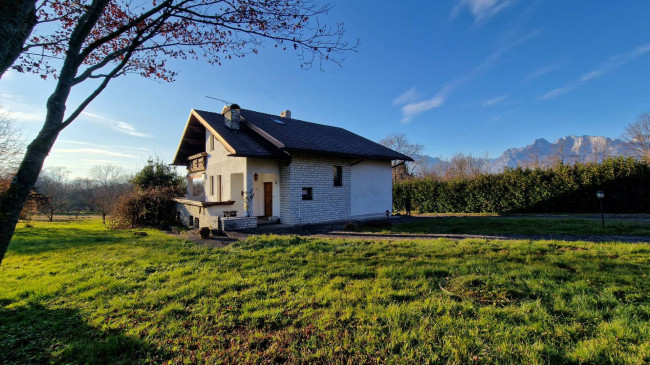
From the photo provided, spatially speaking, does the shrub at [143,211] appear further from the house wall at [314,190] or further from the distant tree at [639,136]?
the distant tree at [639,136]

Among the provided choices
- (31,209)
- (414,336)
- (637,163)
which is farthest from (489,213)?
(31,209)

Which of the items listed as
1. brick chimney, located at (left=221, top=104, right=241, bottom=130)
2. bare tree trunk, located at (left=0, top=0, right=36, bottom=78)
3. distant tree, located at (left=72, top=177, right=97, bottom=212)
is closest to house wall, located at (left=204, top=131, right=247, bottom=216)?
brick chimney, located at (left=221, top=104, right=241, bottom=130)

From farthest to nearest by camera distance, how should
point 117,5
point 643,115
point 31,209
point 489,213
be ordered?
point 643,115 < point 489,213 < point 31,209 < point 117,5

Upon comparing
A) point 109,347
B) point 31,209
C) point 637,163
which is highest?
point 637,163

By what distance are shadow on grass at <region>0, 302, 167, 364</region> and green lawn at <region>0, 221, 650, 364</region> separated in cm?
2

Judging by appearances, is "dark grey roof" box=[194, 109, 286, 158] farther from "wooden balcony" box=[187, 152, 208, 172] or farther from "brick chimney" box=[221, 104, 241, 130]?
"wooden balcony" box=[187, 152, 208, 172]

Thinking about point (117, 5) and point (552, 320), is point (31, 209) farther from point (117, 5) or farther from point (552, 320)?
point (552, 320)

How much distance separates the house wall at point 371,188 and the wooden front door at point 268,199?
414cm

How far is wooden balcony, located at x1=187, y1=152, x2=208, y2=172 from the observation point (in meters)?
15.7

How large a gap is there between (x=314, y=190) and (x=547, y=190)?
13.0 m

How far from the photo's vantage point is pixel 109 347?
8.45ft

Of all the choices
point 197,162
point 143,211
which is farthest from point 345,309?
point 197,162

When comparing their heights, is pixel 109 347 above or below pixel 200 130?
below

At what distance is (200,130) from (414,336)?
53.8 ft
